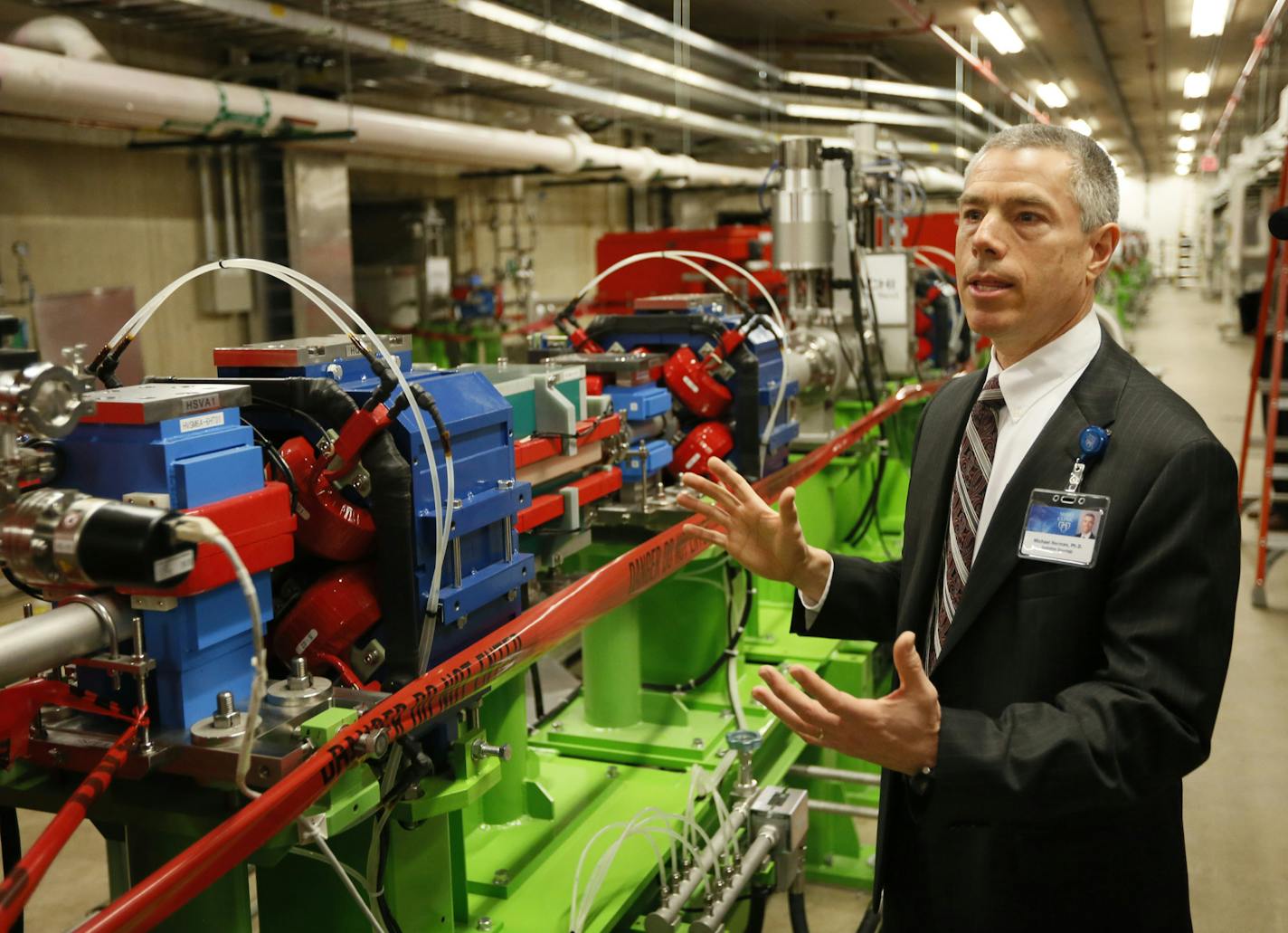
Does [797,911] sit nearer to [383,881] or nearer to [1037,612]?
[383,881]

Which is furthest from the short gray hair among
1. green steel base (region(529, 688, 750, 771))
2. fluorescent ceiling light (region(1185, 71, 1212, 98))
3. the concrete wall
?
fluorescent ceiling light (region(1185, 71, 1212, 98))

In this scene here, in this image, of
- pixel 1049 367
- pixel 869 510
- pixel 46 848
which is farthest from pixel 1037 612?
pixel 869 510

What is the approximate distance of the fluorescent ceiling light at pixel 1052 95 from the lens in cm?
1280

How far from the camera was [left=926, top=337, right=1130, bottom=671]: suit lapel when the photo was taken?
1.33 m

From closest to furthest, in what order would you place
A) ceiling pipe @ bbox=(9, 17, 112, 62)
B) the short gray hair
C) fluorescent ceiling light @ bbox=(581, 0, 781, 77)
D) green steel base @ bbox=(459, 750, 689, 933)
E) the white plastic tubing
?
the short gray hair
green steel base @ bbox=(459, 750, 689, 933)
the white plastic tubing
ceiling pipe @ bbox=(9, 17, 112, 62)
fluorescent ceiling light @ bbox=(581, 0, 781, 77)

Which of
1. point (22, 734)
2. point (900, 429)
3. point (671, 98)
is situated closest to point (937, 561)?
point (22, 734)

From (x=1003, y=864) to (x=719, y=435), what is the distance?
5.63ft

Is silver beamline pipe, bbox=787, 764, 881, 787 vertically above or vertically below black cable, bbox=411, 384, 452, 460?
below

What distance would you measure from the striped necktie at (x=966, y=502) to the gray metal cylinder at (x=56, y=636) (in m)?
0.95

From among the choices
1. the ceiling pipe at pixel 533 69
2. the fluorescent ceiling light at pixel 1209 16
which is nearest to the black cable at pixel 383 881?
the ceiling pipe at pixel 533 69

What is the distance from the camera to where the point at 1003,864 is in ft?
4.51

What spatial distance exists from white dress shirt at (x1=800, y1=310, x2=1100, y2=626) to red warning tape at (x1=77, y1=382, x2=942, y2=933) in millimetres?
695

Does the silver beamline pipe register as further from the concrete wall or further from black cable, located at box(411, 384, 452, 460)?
the concrete wall

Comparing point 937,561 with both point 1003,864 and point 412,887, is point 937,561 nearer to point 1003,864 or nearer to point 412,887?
point 1003,864
